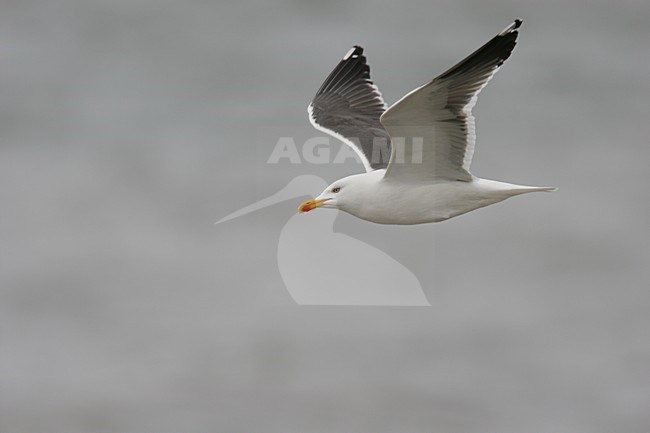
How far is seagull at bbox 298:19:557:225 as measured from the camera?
338 inches

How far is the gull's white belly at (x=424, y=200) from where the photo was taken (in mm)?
9188

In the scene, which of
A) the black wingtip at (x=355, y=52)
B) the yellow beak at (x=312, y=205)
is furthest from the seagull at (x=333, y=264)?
the yellow beak at (x=312, y=205)

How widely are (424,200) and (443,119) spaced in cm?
75

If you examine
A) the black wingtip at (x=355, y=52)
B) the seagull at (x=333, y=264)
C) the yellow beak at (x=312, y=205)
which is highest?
the black wingtip at (x=355, y=52)

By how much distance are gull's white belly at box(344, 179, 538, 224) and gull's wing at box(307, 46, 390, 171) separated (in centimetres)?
147

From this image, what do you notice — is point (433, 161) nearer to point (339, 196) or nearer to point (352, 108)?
point (339, 196)

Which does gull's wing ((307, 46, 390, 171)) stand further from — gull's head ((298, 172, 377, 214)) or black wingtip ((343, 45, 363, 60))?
gull's head ((298, 172, 377, 214))

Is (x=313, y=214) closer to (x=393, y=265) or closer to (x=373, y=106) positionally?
(x=373, y=106)

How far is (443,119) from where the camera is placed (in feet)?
29.3

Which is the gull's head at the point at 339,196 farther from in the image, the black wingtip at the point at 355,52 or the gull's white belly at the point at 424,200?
the black wingtip at the point at 355,52

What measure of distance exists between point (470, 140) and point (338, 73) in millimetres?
3439

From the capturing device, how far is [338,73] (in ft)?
40.1

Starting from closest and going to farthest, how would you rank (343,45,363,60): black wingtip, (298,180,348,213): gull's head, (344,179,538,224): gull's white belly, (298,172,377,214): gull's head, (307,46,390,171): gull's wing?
(344,179,538,224): gull's white belly → (298,172,377,214): gull's head → (298,180,348,213): gull's head → (307,46,390,171): gull's wing → (343,45,363,60): black wingtip

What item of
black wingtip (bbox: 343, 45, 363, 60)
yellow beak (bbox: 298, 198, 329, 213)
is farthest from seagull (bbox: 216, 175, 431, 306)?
yellow beak (bbox: 298, 198, 329, 213)
